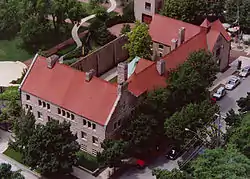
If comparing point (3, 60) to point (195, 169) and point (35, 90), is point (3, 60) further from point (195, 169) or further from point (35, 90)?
point (195, 169)

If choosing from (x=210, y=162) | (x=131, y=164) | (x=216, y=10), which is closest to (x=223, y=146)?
(x=210, y=162)

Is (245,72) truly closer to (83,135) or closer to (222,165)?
(83,135)

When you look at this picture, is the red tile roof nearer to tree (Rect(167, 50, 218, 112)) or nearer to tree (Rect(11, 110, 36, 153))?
tree (Rect(167, 50, 218, 112))

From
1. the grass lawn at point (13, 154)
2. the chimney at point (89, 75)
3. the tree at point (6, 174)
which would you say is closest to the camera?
the tree at point (6, 174)

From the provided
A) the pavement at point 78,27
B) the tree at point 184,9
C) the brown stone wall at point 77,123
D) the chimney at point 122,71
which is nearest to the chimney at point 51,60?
the brown stone wall at point 77,123

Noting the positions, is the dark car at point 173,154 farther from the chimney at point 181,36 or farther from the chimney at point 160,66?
the chimney at point 181,36

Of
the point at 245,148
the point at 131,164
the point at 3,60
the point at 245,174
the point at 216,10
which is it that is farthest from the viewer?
the point at 216,10
